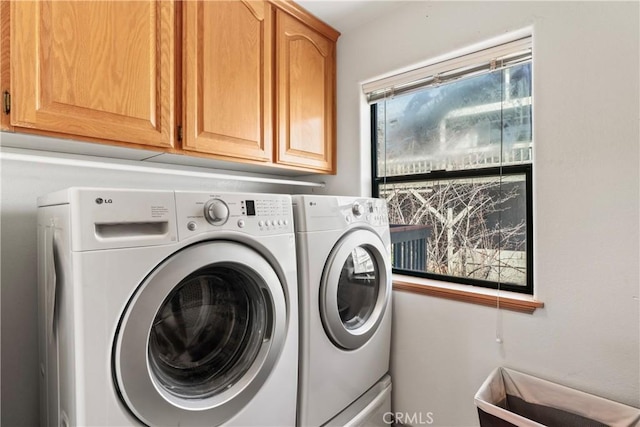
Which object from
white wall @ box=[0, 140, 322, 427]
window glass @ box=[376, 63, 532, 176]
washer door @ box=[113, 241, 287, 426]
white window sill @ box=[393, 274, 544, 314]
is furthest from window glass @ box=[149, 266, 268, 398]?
window glass @ box=[376, 63, 532, 176]

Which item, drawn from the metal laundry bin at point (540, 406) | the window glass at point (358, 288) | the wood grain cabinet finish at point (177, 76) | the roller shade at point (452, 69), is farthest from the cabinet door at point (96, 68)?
the metal laundry bin at point (540, 406)

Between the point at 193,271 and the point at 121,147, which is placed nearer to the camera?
the point at 193,271

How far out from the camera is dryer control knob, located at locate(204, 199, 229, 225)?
0.88 m

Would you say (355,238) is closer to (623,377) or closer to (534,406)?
(534,406)

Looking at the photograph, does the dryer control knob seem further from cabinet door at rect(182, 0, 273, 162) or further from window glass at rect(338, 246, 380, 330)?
window glass at rect(338, 246, 380, 330)

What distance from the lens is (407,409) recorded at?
1.63 metres

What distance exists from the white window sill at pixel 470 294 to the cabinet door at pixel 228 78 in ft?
3.22

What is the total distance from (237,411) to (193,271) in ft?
1.56

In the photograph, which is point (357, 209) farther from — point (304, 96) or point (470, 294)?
point (304, 96)

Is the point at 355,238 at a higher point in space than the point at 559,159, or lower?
lower

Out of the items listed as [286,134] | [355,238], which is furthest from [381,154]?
[355,238]

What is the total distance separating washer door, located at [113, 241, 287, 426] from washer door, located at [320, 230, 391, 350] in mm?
237

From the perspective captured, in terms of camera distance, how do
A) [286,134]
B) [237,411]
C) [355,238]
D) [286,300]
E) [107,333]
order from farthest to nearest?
1. [286,134]
2. [355,238]
3. [286,300]
4. [237,411]
5. [107,333]

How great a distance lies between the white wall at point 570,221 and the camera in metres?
1.10
